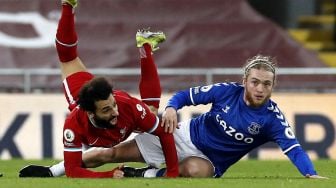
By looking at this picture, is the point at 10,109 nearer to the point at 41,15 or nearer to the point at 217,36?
the point at 41,15

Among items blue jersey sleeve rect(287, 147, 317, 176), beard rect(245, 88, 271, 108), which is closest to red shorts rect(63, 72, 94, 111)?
beard rect(245, 88, 271, 108)

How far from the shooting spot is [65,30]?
11.4 meters

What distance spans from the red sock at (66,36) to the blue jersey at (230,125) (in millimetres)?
1458

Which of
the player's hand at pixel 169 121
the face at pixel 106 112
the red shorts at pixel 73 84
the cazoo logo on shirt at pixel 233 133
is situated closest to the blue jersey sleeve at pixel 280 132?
the cazoo logo on shirt at pixel 233 133

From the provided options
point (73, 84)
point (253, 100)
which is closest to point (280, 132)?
point (253, 100)

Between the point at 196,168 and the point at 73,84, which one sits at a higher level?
the point at 73,84

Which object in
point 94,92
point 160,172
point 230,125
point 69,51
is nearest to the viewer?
point 94,92

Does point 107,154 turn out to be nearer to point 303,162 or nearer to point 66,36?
point 66,36

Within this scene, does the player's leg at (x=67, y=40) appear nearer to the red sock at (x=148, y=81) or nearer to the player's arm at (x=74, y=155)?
the red sock at (x=148, y=81)

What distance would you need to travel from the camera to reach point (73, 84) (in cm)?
1121

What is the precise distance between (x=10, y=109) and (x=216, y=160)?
6.22 m

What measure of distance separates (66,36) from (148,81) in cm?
86

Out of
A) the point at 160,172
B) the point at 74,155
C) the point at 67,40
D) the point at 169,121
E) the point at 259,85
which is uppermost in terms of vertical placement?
the point at 67,40

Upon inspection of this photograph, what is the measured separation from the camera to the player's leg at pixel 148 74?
11.3m
